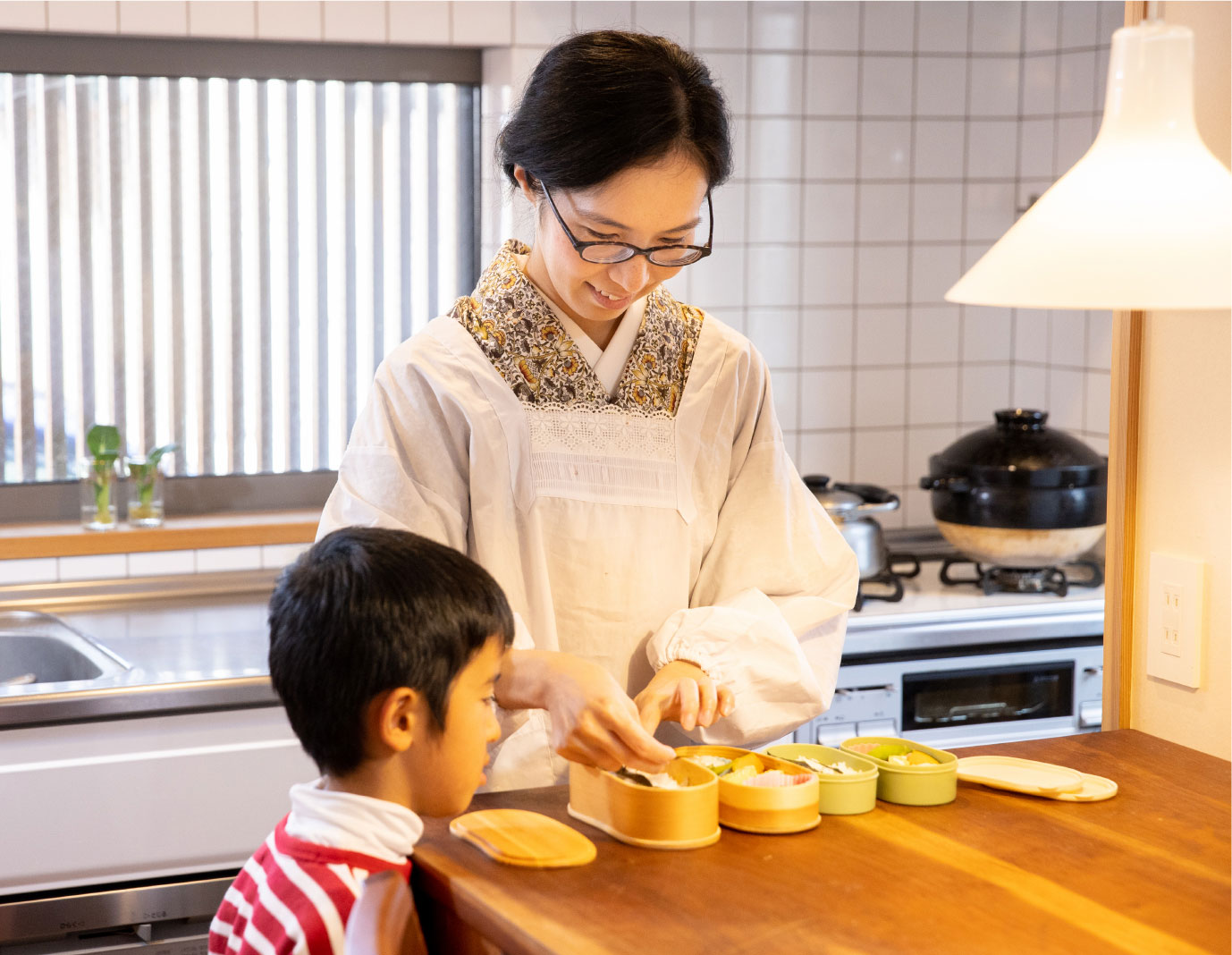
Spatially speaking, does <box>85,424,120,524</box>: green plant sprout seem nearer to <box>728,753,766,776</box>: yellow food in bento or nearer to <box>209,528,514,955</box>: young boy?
<box>209,528,514,955</box>: young boy

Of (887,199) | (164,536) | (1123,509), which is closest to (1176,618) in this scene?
(1123,509)

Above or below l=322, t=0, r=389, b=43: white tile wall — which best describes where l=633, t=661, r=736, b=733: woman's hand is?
below

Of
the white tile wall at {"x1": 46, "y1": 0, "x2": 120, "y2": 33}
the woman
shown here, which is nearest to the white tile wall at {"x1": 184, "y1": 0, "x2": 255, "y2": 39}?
the white tile wall at {"x1": 46, "y1": 0, "x2": 120, "y2": 33}

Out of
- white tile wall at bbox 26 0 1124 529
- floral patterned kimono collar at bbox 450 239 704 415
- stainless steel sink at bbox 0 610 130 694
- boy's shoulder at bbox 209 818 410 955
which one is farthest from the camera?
white tile wall at bbox 26 0 1124 529

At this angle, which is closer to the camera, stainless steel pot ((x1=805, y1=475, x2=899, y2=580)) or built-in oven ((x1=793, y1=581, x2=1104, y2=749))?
built-in oven ((x1=793, y1=581, x2=1104, y2=749))

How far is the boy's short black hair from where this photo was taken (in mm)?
1102

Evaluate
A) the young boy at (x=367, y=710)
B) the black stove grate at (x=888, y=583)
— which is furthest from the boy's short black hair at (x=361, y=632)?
the black stove grate at (x=888, y=583)

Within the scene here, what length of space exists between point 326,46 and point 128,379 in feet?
2.46

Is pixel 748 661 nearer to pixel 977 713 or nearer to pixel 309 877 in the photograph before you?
pixel 309 877

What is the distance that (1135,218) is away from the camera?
92 centimetres

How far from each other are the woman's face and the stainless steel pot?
118cm

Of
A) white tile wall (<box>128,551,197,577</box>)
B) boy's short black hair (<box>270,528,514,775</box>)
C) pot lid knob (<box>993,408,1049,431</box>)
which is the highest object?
pot lid knob (<box>993,408,1049,431</box>)

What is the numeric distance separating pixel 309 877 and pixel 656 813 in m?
0.27

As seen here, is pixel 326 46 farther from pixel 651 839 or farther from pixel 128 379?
pixel 651 839
